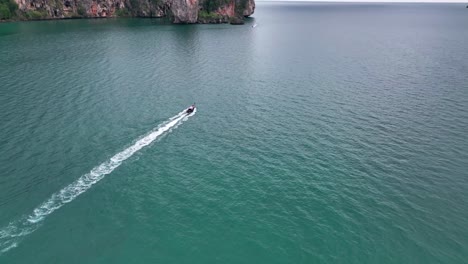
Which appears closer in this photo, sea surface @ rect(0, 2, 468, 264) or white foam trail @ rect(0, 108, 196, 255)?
white foam trail @ rect(0, 108, 196, 255)

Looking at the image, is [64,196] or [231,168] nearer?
[64,196]

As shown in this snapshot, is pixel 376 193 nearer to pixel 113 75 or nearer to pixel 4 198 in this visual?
pixel 4 198

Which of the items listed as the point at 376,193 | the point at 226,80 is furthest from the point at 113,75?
the point at 376,193

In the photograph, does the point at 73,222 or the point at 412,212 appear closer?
the point at 73,222
